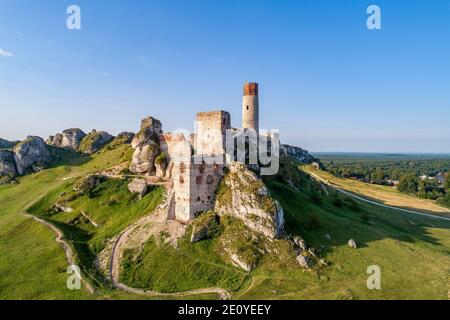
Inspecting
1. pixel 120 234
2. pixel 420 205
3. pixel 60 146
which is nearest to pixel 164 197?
pixel 120 234

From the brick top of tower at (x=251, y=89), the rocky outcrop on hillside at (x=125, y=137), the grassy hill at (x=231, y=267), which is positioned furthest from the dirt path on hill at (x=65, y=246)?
the rocky outcrop on hillside at (x=125, y=137)

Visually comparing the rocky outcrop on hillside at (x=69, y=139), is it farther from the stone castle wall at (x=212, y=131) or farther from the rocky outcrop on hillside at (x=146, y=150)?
the stone castle wall at (x=212, y=131)

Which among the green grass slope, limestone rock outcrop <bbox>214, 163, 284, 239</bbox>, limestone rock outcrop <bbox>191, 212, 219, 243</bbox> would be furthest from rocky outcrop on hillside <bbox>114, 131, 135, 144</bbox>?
limestone rock outcrop <bbox>191, 212, 219, 243</bbox>

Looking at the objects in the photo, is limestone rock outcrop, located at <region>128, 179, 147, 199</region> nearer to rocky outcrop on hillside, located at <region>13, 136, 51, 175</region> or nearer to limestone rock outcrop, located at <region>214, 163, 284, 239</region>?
limestone rock outcrop, located at <region>214, 163, 284, 239</region>

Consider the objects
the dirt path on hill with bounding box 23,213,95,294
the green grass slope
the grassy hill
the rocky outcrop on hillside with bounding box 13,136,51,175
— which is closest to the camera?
the grassy hill

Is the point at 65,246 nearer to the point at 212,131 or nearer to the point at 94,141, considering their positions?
the point at 212,131

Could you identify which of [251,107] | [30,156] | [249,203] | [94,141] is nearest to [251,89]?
[251,107]
